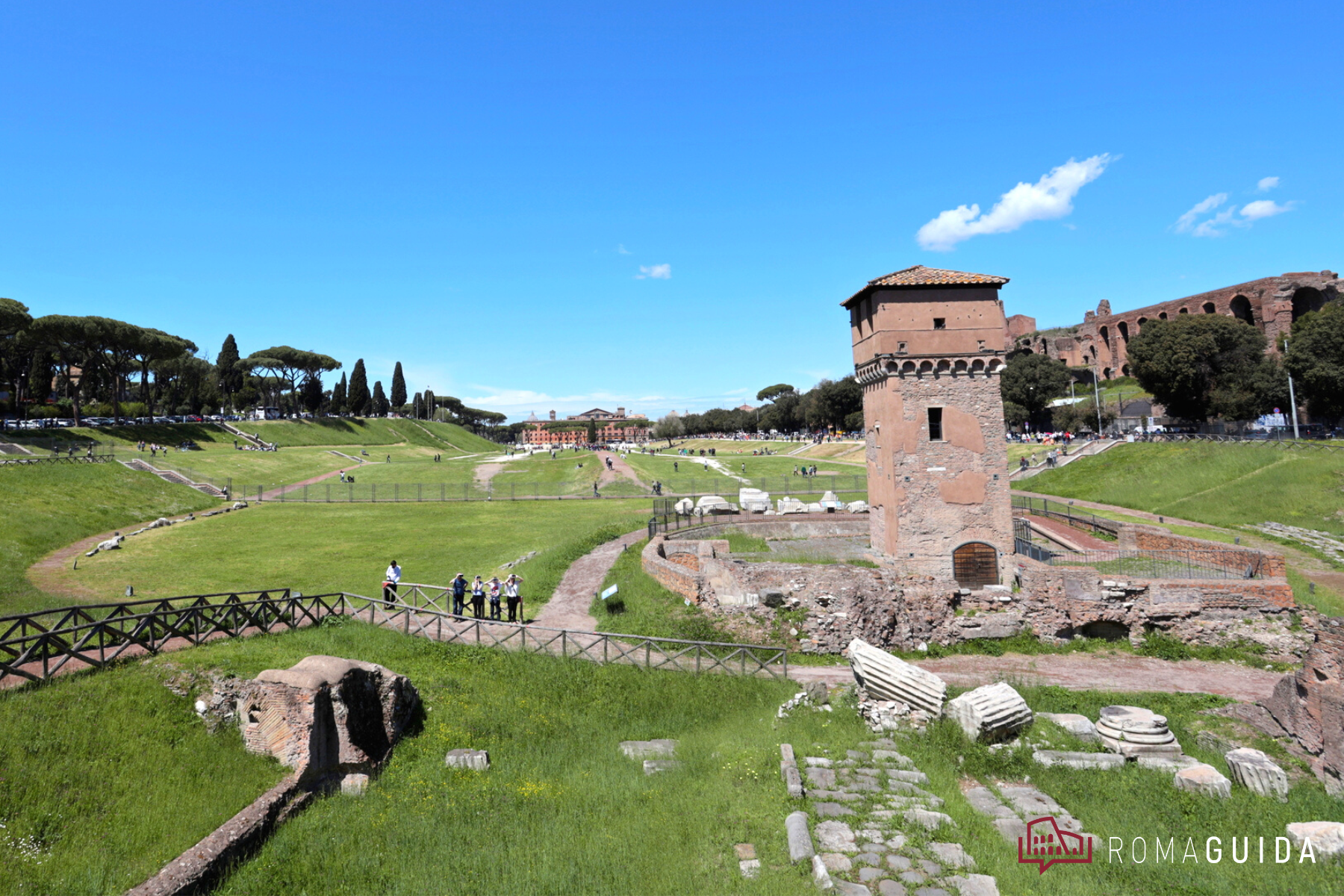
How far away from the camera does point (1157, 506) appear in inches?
1549

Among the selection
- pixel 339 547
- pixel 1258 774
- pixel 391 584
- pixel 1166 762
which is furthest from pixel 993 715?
pixel 339 547

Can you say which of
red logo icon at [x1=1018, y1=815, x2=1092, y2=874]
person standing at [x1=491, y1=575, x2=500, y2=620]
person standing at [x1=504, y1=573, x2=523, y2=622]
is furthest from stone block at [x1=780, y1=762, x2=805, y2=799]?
A: person standing at [x1=491, y1=575, x2=500, y2=620]

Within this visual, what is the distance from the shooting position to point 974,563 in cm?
2291

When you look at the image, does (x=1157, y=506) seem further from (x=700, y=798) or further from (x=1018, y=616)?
(x=700, y=798)

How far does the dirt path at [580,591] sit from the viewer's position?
2067 cm

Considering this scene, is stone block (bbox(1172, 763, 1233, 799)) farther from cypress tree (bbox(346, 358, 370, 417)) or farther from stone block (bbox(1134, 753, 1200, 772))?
cypress tree (bbox(346, 358, 370, 417))

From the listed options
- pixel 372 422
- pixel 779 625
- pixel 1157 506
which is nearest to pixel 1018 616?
pixel 779 625

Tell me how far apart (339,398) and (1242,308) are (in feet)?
440

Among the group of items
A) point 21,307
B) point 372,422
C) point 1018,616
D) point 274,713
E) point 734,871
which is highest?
point 21,307

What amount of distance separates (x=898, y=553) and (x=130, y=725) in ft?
68.3

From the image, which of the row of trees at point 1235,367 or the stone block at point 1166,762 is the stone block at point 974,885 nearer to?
the stone block at point 1166,762

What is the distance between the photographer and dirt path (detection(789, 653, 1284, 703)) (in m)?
16.4

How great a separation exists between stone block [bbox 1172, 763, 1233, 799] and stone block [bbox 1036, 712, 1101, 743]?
1977 millimetres

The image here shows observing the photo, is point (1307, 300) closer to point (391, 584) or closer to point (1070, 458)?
point (1070, 458)
